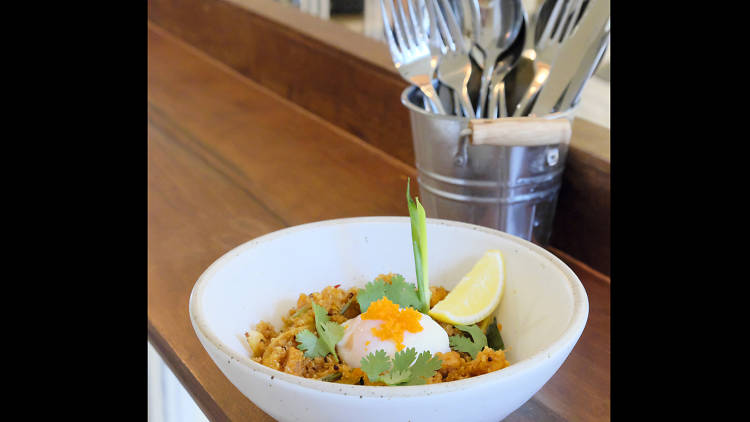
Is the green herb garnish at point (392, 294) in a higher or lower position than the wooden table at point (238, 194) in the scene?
higher

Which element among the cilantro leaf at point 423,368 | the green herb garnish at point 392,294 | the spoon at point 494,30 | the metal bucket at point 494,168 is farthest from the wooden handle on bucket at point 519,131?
the cilantro leaf at point 423,368

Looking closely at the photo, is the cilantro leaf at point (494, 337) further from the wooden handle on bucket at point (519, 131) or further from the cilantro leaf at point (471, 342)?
the wooden handle on bucket at point (519, 131)

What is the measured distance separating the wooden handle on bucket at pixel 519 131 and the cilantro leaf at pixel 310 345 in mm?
315

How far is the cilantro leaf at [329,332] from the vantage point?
2.20 feet

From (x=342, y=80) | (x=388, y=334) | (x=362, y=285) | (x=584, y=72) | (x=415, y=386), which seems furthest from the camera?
(x=342, y=80)

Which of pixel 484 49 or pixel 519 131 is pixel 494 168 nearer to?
pixel 519 131

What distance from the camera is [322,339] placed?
68 centimetres

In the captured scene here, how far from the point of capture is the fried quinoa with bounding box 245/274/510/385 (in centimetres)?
63

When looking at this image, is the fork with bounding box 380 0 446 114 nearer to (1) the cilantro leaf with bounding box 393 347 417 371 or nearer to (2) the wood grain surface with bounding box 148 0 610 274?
(2) the wood grain surface with bounding box 148 0 610 274

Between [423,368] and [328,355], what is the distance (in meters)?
0.10

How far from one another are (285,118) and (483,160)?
74 centimetres

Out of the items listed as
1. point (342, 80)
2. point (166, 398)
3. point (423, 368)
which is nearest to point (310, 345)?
point (423, 368)

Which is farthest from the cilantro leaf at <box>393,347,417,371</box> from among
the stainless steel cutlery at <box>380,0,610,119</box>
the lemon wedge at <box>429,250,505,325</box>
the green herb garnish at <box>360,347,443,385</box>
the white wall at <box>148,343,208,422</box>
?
the stainless steel cutlery at <box>380,0,610,119</box>

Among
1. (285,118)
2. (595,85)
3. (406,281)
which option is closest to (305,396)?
(406,281)
